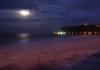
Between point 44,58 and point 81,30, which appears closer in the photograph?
point 44,58

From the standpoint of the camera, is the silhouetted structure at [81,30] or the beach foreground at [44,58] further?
the silhouetted structure at [81,30]

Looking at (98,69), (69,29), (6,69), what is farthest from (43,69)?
(69,29)

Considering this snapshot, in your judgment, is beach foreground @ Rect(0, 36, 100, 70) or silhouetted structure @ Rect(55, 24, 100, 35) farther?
silhouetted structure @ Rect(55, 24, 100, 35)

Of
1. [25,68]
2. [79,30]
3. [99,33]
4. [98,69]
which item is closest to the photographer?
[98,69]

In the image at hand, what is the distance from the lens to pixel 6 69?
23422 mm

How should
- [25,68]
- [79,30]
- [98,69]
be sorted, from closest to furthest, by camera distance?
[98,69] → [25,68] → [79,30]

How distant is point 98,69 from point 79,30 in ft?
519

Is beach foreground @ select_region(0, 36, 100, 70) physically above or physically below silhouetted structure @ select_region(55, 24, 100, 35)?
below

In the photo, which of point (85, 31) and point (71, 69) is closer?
point (71, 69)

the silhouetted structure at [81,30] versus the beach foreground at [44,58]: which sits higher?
the silhouetted structure at [81,30]

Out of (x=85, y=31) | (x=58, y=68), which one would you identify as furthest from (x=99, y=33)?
(x=58, y=68)

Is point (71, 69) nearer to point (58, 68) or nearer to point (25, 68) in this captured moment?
point (58, 68)

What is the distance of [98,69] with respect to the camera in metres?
23.0

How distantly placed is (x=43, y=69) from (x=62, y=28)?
16721cm
